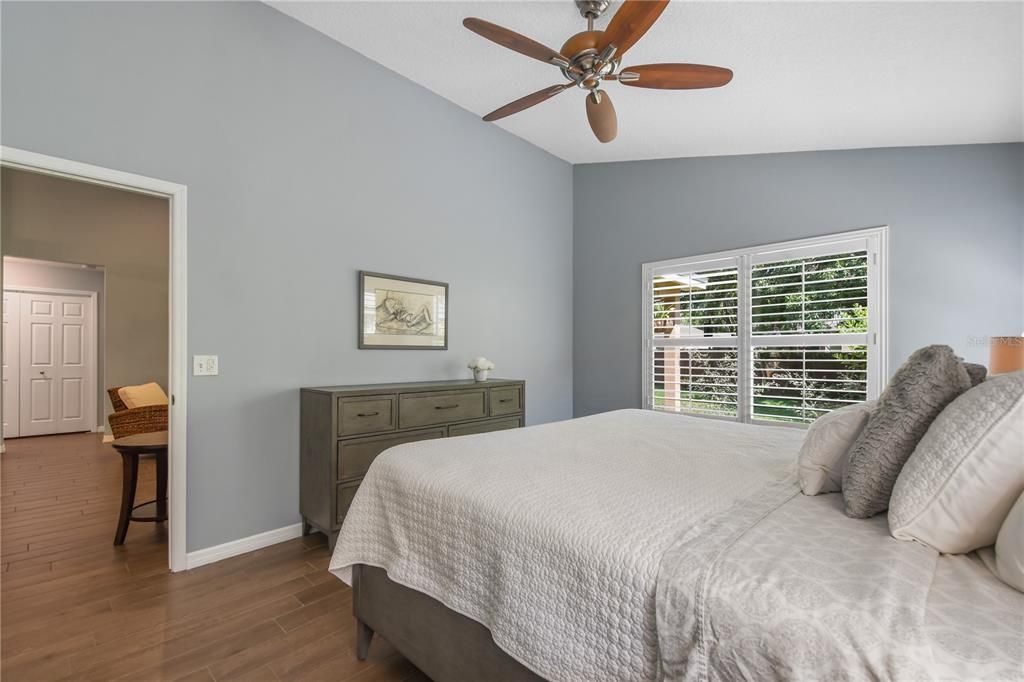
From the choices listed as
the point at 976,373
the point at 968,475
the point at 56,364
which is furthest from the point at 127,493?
the point at 56,364

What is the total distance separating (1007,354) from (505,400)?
280 centimetres

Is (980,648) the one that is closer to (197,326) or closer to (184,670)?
(184,670)

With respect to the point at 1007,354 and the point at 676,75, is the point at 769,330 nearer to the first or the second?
the point at 1007,354

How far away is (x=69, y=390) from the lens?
6.16 metres

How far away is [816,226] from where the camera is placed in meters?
3.50

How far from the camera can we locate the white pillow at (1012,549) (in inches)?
29.2

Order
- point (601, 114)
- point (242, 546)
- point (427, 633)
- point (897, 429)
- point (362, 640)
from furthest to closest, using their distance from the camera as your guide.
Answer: point (242, 546), point (601, 114), point (362, 640), point (427, 633), point (897, 429)

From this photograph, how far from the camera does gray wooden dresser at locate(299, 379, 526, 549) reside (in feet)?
8.89

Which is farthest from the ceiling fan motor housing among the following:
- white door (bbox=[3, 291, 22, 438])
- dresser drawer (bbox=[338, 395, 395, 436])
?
white door (bbox=[3, 291, 22, 438])

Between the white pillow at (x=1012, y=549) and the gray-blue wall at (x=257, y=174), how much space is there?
3063 millimetres

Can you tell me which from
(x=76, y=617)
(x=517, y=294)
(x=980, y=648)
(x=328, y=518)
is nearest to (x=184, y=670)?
(x=76, y=617)

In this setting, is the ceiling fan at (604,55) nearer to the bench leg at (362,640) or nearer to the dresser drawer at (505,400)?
the dresser drawer at (505,400)

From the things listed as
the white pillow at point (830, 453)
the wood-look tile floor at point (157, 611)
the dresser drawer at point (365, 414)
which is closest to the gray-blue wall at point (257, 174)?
the wood-look tile floor at point (157, 611)

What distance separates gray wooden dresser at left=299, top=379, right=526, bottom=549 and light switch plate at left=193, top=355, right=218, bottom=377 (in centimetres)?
51
